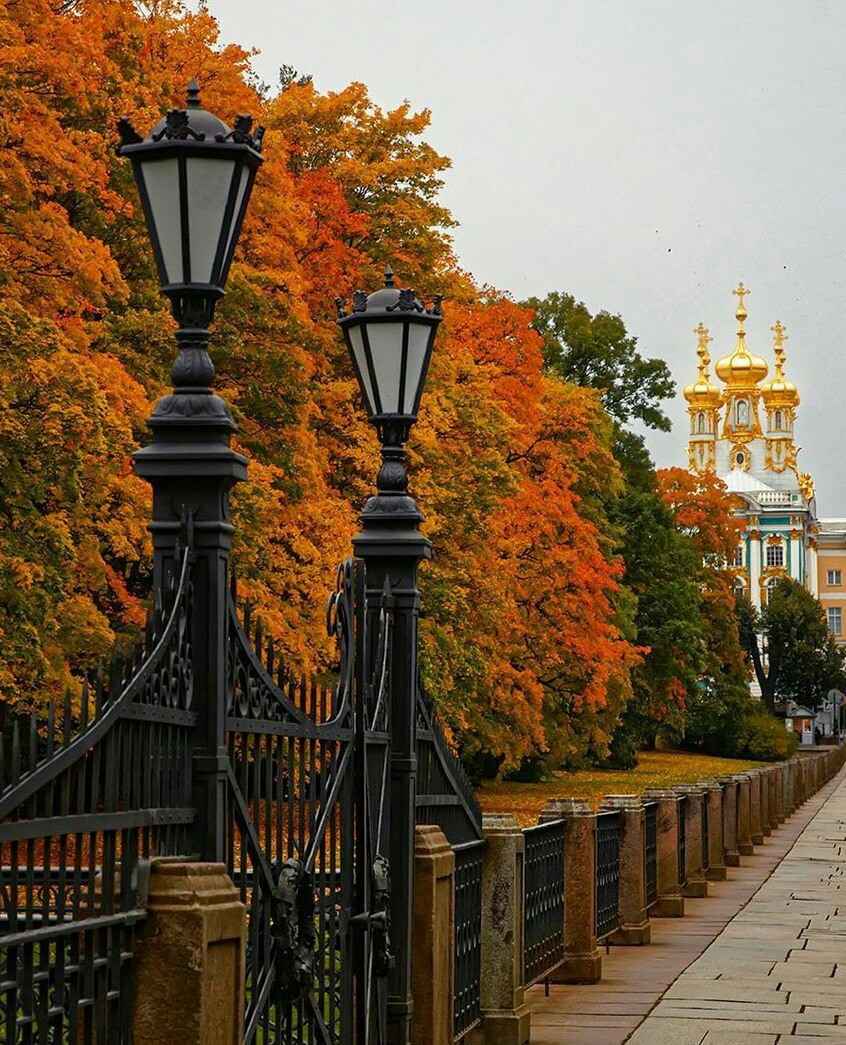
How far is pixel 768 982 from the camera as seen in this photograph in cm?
1365

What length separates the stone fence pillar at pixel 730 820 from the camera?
26266mm

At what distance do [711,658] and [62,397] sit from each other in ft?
190

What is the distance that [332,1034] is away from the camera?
783 cm

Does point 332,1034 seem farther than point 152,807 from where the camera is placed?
Yes

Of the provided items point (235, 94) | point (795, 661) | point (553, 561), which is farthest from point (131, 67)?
point (795, 661)

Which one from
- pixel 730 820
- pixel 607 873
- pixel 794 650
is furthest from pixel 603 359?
pixel 794 650

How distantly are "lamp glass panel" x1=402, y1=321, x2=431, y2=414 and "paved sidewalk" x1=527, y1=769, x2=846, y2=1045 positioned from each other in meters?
3.60

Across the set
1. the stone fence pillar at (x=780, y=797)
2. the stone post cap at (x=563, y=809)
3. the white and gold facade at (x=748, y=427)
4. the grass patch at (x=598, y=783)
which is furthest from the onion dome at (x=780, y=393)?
the stone post cap at (x=563, y=809)

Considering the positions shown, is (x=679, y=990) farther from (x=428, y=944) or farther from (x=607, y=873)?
(x=428, y=944)

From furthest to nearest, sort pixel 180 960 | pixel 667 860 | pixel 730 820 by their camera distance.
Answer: pixel 730 820, pixel 667 860, pixel 180 960

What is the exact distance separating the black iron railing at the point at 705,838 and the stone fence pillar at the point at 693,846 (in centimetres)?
54

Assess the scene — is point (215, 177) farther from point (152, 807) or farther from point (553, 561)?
point (553, 561)

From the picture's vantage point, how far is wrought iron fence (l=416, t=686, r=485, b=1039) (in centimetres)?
951

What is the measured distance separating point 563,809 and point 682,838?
7.24 m
